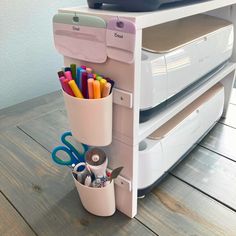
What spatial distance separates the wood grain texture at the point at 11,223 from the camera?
24.0 inches

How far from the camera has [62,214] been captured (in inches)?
25.9

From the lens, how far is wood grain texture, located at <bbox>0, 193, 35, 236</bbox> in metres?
0.61

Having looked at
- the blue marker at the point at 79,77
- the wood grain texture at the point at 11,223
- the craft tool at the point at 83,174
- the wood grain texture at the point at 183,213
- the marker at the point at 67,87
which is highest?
the blue marker at the point at 79,77

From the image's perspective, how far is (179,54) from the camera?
0.58 m

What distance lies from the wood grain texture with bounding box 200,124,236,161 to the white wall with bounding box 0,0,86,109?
79 centimetres

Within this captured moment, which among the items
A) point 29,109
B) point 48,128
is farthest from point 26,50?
point 48,128

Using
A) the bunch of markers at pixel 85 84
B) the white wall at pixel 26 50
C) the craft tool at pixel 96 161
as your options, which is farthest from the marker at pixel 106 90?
the white wall at pixel 26 50

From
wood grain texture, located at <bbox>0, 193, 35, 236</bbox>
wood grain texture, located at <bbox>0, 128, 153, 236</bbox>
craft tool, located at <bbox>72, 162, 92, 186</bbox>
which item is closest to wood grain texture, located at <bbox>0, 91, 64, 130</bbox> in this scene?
wood grain texture, located at <bbox>0, 128, 153, 236</bbox>

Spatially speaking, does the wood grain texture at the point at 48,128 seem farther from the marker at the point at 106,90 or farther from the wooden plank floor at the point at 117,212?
the marker at the point at 106,90

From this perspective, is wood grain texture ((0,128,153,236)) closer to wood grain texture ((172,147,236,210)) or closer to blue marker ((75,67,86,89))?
wood grain texture ((172,147,236,210))

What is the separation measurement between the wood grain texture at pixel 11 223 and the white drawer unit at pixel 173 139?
0.99 ft

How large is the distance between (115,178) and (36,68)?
0.83 m

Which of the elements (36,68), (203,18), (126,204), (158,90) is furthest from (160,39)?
(36,68)

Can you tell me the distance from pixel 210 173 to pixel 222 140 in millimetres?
195
